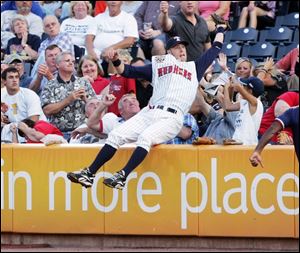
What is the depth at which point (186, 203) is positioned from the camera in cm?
1144

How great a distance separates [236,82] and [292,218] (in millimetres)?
1628

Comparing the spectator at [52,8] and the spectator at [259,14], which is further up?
the spectator at [259,14]

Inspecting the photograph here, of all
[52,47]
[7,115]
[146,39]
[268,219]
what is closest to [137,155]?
[268,219]

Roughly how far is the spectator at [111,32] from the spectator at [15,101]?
237cm

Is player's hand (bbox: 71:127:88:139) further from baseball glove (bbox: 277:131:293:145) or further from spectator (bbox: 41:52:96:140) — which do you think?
baseball glove (bbox: 277:131:293:145)

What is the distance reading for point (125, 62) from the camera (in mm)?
14508

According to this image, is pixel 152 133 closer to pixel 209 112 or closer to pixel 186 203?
pixel 186 203

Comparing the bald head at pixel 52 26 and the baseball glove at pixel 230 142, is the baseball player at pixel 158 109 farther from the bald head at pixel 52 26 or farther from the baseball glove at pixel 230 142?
the bald head at pixel 52 26

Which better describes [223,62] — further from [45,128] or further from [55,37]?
[55,37]

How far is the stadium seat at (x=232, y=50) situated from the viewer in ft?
55.8

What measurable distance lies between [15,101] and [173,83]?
9.24 ft

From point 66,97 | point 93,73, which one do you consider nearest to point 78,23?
point 93,73

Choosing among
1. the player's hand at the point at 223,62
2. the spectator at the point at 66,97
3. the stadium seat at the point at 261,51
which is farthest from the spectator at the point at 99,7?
the player's hand at the point at 223,62

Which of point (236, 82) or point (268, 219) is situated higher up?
point (236, 82)
